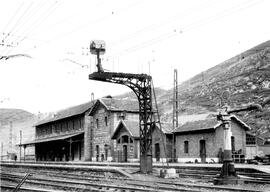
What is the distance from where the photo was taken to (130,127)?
4222 centimetres

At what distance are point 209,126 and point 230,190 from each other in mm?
19975

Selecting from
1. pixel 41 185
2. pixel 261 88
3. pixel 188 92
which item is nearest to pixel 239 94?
pixel 261 88

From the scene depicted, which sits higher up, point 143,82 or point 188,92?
point 188,92

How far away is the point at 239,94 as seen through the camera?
289 feet

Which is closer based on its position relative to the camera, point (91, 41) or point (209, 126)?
point (91, 41)

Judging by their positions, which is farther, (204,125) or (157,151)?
(157,151)

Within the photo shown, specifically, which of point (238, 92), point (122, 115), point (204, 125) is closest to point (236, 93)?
point (238, 92)

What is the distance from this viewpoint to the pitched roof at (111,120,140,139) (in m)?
41.4

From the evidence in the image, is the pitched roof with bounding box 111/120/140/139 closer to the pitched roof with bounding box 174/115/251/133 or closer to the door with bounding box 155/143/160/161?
the door with bounding box 155/143/160/161

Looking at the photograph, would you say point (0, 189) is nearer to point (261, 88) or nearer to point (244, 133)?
point (244, 133)

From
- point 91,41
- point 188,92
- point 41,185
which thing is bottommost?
point 41,185

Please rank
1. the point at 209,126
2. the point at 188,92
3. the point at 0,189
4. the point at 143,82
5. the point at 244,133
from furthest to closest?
the point at 188,92, the point at 244,133, the point at 209,126, the point at 143,82, the point at 0,189

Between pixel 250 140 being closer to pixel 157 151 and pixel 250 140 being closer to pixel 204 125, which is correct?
pixel 204 125

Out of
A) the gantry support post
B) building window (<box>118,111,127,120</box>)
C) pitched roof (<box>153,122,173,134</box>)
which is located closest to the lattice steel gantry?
the gantry support post
